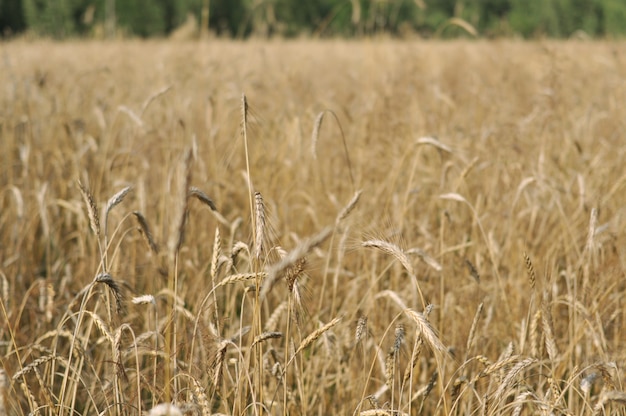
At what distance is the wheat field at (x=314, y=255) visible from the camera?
43.5 inches

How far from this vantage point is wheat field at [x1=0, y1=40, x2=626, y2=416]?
3.62ft

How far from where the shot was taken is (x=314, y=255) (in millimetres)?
1993

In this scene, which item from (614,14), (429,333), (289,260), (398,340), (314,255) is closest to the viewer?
(289,260)

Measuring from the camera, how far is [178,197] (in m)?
0.70

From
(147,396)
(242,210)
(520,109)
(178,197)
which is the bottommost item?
(147,396)

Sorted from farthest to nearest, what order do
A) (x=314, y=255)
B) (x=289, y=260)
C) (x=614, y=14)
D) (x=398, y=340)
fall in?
(x=614, y=14) → (x=314, y=255) → (x=398, y=340) → (x=289, y=260)

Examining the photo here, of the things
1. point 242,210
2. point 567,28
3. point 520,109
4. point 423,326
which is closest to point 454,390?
point 423,326

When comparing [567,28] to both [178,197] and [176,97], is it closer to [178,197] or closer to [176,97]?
[176,97]

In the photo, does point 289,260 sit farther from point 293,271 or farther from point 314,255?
point 314,255

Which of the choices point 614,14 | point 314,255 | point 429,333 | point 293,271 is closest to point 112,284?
point 293,271

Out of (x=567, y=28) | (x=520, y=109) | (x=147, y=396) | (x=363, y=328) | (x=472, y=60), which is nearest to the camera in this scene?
(x=363, y=328)

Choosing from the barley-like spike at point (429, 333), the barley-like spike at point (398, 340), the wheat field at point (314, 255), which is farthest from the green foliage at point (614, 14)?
the barley-like spike at point (429, 333)

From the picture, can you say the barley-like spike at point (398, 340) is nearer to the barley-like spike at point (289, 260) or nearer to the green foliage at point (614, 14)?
the barley-like spike at point (289, 260)

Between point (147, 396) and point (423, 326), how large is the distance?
1170mm
